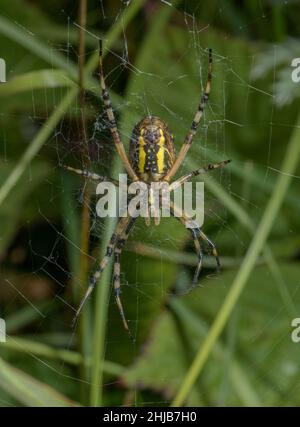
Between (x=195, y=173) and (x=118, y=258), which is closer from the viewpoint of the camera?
(x=195, y=173)

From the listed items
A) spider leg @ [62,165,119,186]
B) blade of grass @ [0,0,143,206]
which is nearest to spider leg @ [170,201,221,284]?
spider leg @ [62,165,119,186]

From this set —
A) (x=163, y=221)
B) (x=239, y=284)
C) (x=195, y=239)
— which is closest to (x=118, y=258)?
(x=163, y=221)

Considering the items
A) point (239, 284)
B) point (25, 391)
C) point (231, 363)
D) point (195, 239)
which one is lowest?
point (25, 391)

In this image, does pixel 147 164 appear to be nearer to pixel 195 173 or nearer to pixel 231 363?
pixel 195 173

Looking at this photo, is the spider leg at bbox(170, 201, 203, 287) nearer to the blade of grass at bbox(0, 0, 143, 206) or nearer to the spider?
the spider

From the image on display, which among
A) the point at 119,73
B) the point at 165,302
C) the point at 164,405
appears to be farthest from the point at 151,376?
the point at 119,73

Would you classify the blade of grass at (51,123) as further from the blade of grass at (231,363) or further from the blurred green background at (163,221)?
the blade of grass at (231,363)

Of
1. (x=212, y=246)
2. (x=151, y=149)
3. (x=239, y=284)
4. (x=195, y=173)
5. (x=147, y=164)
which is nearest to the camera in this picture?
(x=239, y=284)

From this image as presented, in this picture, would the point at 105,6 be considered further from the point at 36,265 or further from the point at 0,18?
the point at 36,265
